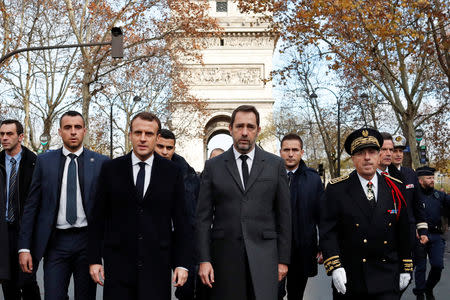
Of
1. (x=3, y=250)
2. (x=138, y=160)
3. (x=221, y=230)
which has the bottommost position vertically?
(x=3, y=250)

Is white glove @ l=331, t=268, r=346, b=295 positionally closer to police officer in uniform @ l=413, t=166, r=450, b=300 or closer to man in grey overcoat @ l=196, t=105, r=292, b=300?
man in grey overcoat @ l=196, t=105, r=292, b=300

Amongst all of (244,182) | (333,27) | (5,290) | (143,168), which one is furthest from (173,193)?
(333,27)

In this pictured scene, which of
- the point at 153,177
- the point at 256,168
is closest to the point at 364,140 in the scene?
the point at 256,168

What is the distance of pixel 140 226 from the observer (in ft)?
12.7

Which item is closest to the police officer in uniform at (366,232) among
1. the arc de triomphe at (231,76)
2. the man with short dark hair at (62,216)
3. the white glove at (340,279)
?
the white glove at (340,279)

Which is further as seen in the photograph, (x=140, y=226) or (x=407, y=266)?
(x=407, y=266)

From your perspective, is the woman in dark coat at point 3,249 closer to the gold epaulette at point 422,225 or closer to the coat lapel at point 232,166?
the coat lapel at point 232,166

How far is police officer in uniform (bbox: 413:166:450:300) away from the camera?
742 cm

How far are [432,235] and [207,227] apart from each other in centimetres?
500

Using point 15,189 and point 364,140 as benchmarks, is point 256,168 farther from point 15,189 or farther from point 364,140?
point 15,189

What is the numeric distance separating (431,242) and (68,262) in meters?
5.45

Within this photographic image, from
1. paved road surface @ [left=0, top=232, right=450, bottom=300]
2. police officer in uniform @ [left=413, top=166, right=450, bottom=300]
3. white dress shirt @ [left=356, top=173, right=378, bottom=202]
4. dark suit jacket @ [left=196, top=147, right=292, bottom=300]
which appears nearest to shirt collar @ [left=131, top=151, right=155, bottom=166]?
dark suit jacket @ [left=196, top=147, right=292, bottom=300]

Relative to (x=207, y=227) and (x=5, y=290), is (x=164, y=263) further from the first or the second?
(x=5, y=290)

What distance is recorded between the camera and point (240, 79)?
3834 centimetres
